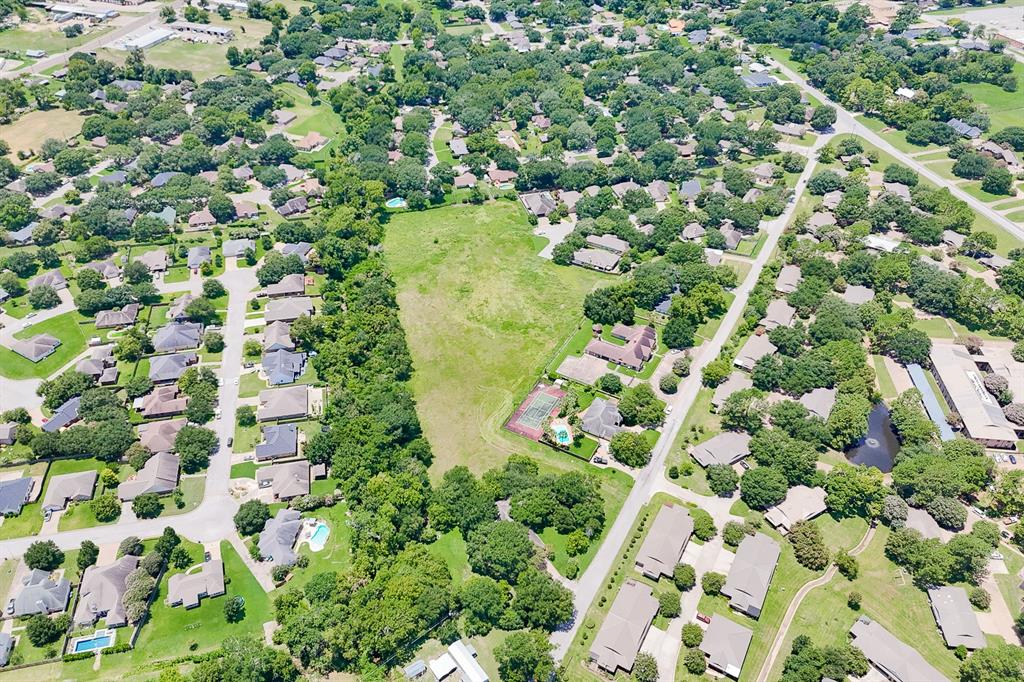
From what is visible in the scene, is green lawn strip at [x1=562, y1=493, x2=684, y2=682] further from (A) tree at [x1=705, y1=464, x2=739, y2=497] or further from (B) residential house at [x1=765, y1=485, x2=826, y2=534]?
(B) residential house at [x1=765, y1=485, x2=826, y2=534]

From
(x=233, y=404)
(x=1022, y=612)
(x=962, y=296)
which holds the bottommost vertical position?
(x=233, y=404)

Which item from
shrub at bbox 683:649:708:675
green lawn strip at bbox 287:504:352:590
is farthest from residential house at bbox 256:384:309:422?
shrub at bbox 683:649:708:675

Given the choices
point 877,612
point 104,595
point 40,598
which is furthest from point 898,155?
point 40,598

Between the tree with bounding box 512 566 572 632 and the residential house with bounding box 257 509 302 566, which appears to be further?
the residential house with bounding box 257 509 302 566

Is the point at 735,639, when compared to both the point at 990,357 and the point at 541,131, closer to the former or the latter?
the point at 990,357

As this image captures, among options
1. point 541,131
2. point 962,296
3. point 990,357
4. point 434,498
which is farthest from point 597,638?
point 541,131

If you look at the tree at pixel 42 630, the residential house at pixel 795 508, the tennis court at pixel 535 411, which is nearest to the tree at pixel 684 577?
the residential house at pixel 795 508
